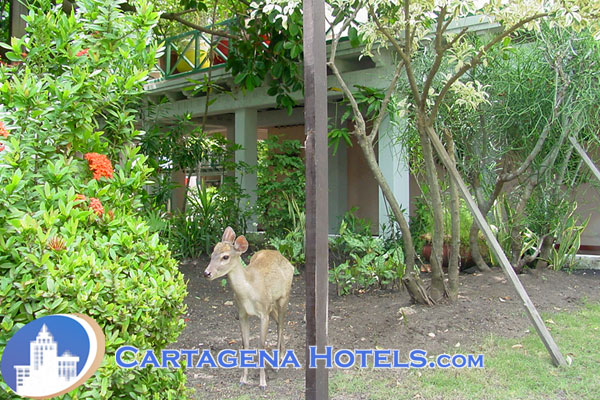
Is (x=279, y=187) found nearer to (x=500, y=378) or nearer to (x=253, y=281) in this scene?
(x=253, y=281)

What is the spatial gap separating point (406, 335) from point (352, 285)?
2026mm

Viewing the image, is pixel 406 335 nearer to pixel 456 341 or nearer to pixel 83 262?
pixel 456 341

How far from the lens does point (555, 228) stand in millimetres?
6648

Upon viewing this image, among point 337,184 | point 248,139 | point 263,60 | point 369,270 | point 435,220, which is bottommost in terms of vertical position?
point 369,270

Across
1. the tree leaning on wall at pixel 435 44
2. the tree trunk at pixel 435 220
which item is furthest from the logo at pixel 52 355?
the tree trunk at pixel 435 220

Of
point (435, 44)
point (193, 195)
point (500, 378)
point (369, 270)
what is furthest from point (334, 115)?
point (500, 378)

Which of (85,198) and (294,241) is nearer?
(85,198)

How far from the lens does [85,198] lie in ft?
8.72

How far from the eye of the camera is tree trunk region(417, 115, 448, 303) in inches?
205

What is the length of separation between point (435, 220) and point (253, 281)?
220cm

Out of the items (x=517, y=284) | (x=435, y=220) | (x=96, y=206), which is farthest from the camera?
(x=435, y=220)

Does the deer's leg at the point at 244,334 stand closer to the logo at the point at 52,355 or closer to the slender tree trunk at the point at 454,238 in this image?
the logo at the point at 52,355

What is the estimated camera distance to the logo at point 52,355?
220 centimetres

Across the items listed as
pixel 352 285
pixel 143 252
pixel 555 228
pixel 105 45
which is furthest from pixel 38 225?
pixel 555 228
